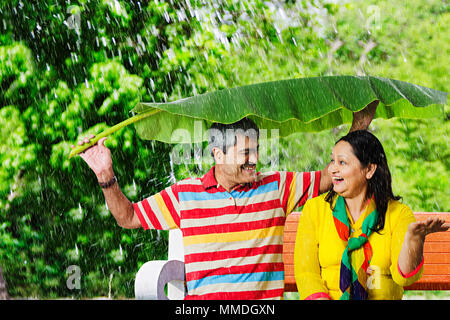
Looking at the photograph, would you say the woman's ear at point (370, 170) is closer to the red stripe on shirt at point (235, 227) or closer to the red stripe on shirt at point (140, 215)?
the red stripe on shirt at point (235, 227)

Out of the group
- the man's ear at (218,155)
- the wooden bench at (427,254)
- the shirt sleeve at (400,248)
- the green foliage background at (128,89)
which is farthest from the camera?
the green foliage background at (128,89)

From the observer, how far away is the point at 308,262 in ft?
6.79

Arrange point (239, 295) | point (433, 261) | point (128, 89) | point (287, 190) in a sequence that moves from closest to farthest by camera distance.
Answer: point (239, 295) < point (287, 190) < point (433, 261) < point (128, 89)

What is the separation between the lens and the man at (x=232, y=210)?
2.21 metres

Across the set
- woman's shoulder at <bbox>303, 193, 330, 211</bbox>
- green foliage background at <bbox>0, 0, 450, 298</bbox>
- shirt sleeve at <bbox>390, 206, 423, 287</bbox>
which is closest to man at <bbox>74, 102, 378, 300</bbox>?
woman's shoulder at <bbox>303, 193, 330, 211</bbox>

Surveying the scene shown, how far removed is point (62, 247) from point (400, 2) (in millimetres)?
5701

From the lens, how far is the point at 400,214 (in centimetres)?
207

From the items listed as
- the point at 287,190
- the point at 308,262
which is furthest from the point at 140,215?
the point at 308,262

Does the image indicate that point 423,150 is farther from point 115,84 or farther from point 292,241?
point 292,241

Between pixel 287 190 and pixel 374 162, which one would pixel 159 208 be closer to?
pixel 287 190

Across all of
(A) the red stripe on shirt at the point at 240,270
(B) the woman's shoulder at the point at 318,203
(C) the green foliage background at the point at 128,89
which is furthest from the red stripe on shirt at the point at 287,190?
(C) the green foliage background at the point at 128,89

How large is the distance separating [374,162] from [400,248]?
0.33 metres
